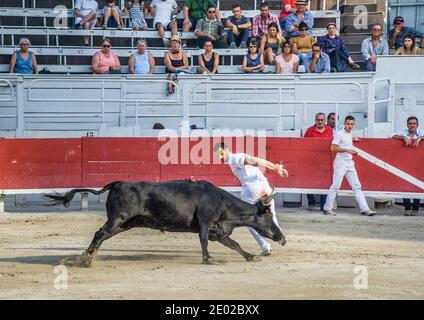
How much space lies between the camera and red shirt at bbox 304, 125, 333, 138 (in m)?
17.7

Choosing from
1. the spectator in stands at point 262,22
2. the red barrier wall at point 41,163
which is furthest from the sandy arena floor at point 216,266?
the spectator in stands at point 262,22

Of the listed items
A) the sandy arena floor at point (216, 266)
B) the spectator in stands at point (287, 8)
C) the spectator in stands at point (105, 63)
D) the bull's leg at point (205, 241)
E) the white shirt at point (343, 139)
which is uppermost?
the spectator in stands at point (287, 8)

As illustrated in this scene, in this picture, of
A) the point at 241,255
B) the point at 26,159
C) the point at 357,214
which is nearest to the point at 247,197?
the point at 241,255

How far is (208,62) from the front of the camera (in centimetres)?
1989

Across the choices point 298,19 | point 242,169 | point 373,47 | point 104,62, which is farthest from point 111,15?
point 242,169

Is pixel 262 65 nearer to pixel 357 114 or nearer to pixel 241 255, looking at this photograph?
pixel 357 114

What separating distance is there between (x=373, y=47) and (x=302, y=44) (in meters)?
1.20

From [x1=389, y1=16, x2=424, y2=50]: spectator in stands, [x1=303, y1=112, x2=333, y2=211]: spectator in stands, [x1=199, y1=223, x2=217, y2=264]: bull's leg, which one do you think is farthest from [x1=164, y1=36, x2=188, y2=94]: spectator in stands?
[x1=199, y1=223, x2=217, y2=264]: bull's leg

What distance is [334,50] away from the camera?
1969 centimetres

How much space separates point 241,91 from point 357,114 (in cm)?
201

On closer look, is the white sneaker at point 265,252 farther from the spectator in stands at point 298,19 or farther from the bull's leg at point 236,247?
the spectator in stands at point 298,19

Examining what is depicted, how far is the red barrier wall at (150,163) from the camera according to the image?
57.1 feet

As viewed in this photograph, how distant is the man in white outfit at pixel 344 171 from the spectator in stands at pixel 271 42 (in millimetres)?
3347

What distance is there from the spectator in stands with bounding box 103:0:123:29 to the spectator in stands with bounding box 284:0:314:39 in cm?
300
